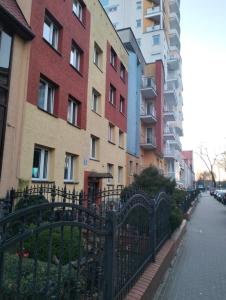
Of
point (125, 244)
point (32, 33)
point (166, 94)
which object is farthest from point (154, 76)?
point (125, 244)

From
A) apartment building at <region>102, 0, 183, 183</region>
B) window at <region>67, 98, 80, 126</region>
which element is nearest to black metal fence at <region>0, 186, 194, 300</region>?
window at <region>67, 98, 80, 126</region>

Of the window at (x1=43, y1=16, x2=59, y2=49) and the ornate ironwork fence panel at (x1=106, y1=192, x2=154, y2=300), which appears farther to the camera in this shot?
the window at (x1=43, y1=16, x2=59, y2=49)

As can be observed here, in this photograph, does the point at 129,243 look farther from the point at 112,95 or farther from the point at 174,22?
the point at 174,22

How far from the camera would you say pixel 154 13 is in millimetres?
42656

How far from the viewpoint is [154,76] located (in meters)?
33.8

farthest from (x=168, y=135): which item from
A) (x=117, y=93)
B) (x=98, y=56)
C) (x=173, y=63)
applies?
(x=98, y=56)

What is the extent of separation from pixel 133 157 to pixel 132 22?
2822 cm

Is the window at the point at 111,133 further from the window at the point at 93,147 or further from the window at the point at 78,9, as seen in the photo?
the window at the point at 78,9

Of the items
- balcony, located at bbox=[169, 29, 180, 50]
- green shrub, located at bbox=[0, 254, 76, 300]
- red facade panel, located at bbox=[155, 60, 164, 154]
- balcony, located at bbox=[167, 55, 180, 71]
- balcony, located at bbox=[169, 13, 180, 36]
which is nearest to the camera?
green shrub, located at bbox=[0, 254, 76, 300]

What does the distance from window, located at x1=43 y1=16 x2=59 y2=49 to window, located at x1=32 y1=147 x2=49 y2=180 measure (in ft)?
15.3

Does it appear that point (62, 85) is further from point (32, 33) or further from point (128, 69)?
point (128, 69)

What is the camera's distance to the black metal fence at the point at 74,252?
7.74 feet

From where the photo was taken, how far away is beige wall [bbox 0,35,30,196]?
9.62m

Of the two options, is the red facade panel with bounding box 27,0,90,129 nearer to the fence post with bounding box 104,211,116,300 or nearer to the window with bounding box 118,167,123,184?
the window with bounding box 118,167,123,184
